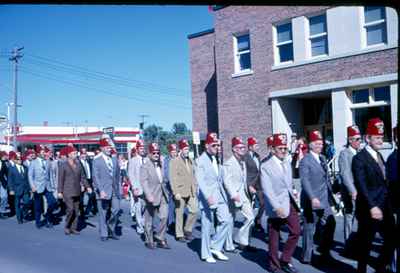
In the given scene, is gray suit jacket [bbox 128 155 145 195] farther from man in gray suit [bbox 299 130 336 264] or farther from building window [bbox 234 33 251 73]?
building window [bbox 234 33 251 73]

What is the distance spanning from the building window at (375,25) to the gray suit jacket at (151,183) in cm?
1224

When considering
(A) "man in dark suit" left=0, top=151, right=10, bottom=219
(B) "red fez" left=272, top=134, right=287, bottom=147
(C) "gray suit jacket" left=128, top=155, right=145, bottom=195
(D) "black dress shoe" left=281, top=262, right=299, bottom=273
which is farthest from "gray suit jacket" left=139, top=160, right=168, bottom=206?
(A) "man in dark suit" left=0, top=151, right=10, bottom=219

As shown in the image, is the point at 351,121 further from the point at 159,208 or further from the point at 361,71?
the point at 159,208

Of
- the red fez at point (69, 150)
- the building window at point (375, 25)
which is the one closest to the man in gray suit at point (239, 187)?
the red fez at point (69, 150)

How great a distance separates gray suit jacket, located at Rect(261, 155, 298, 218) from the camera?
6434 millimetres

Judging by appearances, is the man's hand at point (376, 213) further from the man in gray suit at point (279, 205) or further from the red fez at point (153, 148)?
the red fez at point (153, 148)

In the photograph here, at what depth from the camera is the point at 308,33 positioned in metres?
19.2

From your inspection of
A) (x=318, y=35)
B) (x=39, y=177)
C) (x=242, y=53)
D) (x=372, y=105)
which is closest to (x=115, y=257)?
(x=39, y=177)

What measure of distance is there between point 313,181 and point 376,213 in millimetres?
1495

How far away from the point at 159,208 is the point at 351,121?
39.6 feet

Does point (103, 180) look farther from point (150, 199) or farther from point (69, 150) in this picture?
point (69, 150)

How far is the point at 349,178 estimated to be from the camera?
7.12 metres

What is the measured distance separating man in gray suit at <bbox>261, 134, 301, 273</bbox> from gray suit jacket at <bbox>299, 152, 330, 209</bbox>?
294mm
